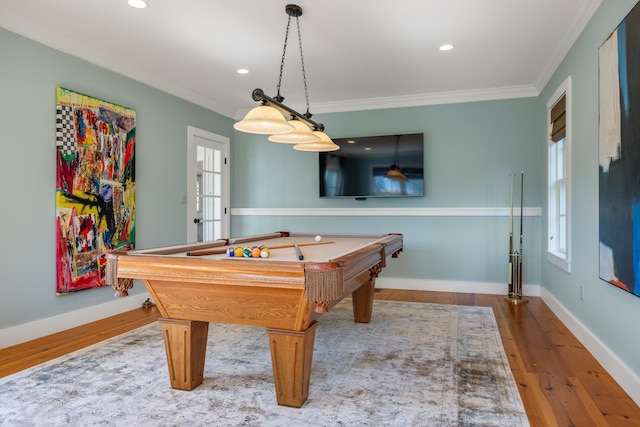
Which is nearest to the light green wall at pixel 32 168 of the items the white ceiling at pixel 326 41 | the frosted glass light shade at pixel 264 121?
the white ceiling at pixel 326 41

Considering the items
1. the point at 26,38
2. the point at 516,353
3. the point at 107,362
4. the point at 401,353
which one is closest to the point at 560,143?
the point at 516,353

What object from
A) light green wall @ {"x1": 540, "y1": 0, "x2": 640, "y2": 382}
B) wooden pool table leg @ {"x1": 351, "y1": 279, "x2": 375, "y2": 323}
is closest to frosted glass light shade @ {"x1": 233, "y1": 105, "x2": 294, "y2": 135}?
wooden pool table leg @ {"x1": 351, "y1": 279, "x2": 375, "y2": 323}

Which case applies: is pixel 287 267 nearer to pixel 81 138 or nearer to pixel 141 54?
pixel 81 138

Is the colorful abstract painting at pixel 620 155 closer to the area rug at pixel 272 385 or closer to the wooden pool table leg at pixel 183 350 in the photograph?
the area rug at pixel 272 385

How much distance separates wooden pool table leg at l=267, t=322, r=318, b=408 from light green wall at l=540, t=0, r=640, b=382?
70.0 inches

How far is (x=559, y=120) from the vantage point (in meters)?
3.89

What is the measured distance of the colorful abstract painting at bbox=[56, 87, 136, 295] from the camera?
3459mm

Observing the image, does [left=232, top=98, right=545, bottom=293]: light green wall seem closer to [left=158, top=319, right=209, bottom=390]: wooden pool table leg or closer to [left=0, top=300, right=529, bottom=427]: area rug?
[left=0, top=300, right=529, bottom=427]: area rug

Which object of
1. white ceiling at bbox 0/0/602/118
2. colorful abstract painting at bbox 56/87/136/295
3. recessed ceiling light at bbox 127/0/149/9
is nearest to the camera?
recessed ceiling light at bbox 127/0/149/9

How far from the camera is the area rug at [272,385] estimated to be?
6.53 feet

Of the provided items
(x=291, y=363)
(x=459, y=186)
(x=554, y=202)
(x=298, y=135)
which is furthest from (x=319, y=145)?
(x=554, y=202)

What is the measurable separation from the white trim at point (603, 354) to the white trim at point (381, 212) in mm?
1326

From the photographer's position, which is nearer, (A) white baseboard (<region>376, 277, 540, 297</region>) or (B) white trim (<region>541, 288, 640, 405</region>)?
→ (B) white trim (<region>541, 288, 640, 405</region>)

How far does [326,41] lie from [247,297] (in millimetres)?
2416
